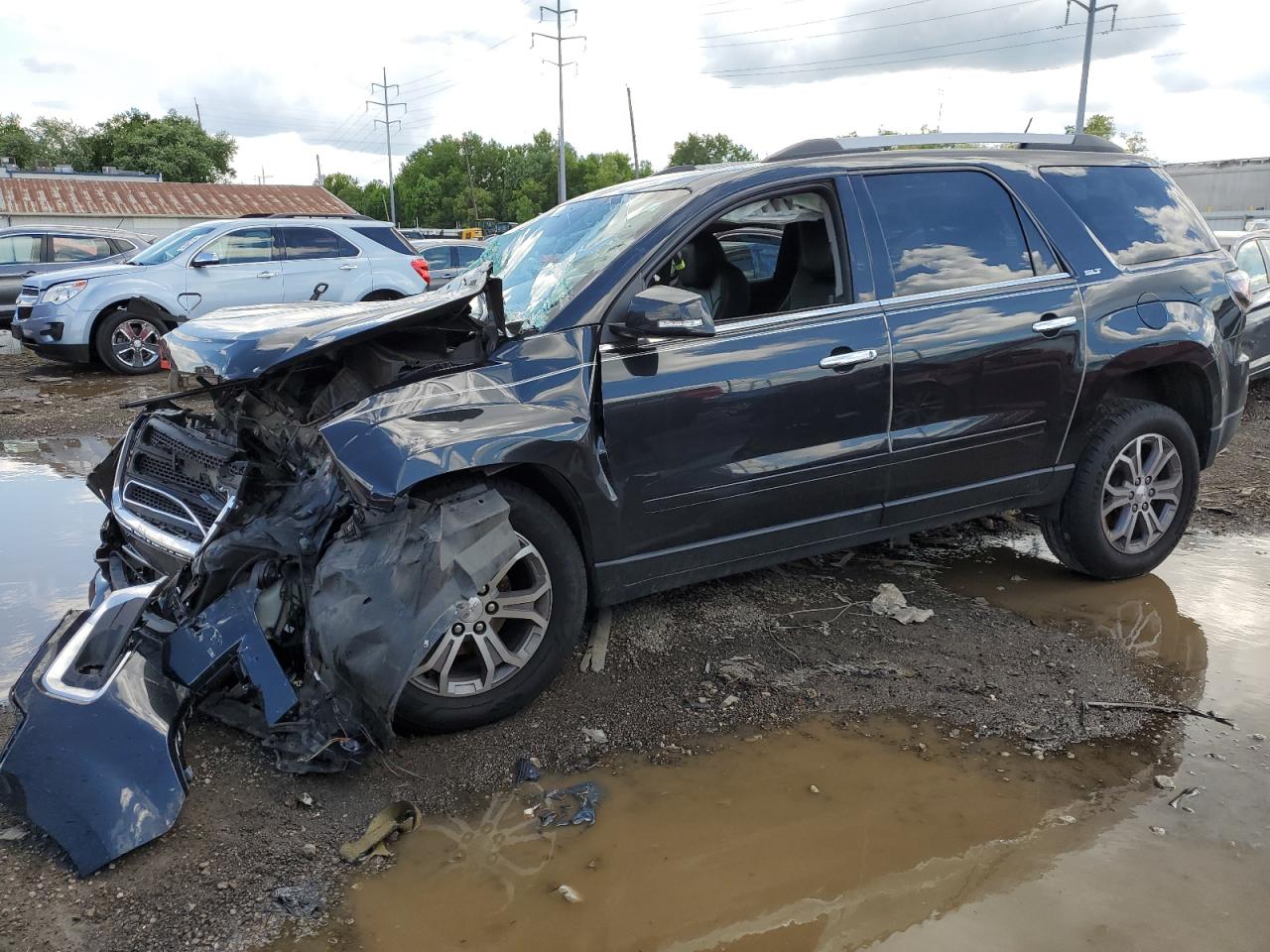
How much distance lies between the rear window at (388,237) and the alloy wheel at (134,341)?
110 inches

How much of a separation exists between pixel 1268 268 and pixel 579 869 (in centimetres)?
1006

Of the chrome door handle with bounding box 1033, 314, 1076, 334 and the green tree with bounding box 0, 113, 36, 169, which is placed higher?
the green tree with bounding box 0, 113, 36, 169

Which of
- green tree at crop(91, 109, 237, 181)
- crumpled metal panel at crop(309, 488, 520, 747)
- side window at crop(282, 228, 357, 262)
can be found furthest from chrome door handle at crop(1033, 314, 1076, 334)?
green tree at crop(91, 109, 237, 181)

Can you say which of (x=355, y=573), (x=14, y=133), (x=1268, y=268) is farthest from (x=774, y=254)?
(x=14, y=133)

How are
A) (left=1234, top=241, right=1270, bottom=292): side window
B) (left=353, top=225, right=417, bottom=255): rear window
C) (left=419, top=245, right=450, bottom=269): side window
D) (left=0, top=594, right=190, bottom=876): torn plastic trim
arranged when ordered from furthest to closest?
(left=419, top=245, right=450, bottom=269): side window, (left=353, top=225, right=417, bottom=255): rear window, (left=1234, top=241, right=1270, bottom=292): side window, (left=0, top=594, right=190, bottom=876): torn plastic trim

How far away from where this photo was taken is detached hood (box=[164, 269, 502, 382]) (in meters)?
3.26

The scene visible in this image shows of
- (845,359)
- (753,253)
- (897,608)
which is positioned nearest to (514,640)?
(845,359)

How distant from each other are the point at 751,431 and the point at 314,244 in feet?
33.2

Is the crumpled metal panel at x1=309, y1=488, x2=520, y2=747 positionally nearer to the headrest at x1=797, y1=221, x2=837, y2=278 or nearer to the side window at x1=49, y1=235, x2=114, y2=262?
the headrest at x1=797, y1=221, x2=837, y2=278

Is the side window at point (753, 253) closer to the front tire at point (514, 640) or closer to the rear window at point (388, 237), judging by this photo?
the front tire at point (514, 640)

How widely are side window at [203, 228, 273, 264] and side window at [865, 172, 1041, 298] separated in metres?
9.89

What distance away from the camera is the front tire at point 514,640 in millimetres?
3174

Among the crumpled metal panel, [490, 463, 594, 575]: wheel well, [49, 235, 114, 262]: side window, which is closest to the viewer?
the crumpled metal panel

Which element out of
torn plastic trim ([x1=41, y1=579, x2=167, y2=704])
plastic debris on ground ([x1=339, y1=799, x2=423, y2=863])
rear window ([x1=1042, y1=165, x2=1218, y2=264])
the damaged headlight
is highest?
rear window ([x1=1042, y1=165, x2=1218, y2=264])
